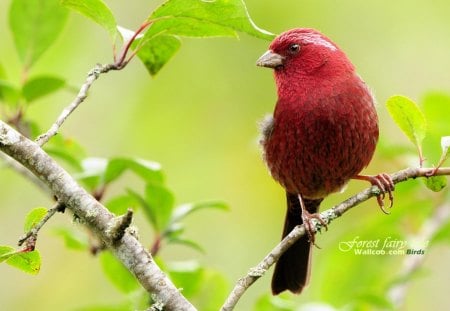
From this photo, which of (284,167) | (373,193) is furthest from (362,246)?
(373,193)

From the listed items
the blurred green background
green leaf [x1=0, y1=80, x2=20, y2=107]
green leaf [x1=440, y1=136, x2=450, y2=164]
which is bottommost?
green leaf [x1=440, y1=136, x2=450, y2=164]

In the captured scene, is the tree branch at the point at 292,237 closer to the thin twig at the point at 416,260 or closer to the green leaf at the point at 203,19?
the green leaf at the point at 203,19

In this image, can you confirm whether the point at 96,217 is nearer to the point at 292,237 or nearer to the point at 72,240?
the point at 292,237

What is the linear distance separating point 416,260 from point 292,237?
71.9 inches

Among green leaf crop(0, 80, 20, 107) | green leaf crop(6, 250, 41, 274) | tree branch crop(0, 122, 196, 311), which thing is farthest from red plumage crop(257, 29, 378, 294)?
green leaf crop(6, 250, 41, 274)

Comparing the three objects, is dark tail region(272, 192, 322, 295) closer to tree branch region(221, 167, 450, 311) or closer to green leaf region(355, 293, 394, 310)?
green leaf region(355, 293, 394, 310)

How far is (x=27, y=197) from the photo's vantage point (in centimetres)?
727

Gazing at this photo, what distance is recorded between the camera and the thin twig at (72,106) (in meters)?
2.92

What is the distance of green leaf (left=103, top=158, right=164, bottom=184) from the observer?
381 cm

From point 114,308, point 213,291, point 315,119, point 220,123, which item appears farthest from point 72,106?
point 220,123

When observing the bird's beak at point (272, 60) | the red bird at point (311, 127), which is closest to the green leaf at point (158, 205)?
the red bird at point (311, 127)

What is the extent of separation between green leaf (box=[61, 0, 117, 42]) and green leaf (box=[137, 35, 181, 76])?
0.24 meters

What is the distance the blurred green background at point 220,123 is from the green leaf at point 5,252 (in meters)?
4.21

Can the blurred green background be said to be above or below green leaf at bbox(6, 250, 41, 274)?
above
